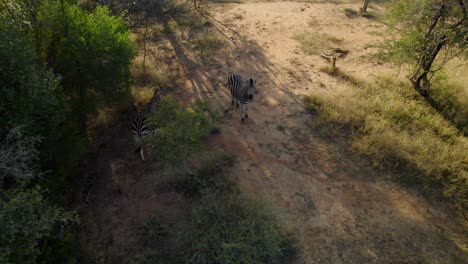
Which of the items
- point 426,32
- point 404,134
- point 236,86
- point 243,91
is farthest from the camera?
point 426,32

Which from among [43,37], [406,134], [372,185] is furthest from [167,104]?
[406,134]

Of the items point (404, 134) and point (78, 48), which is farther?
point (404, 134)

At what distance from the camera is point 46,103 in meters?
9.73

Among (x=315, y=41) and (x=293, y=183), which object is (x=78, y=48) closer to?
(x=293, y=183)

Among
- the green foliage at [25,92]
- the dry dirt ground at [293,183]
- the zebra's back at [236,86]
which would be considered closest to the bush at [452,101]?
the dry dirt ground at [293,183]

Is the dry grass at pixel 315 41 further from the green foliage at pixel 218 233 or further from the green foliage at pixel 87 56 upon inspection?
the green foliage at pixel 218 233

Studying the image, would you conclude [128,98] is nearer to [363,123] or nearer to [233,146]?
[233,146]

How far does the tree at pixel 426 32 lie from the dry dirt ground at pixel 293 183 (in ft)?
10.5

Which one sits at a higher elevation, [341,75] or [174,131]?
[174,131]

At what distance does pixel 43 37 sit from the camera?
11789mm

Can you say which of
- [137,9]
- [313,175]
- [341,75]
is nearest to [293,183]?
[313,175]

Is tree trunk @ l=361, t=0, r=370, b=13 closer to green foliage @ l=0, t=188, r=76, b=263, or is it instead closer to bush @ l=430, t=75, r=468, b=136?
bush @ l=430, t=75, r=468, b=136

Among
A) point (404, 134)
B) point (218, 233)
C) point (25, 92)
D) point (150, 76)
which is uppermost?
point (25, 92)

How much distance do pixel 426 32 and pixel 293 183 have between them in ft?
39.0
